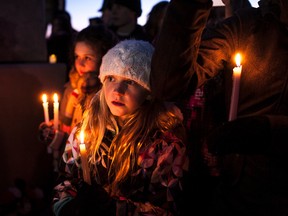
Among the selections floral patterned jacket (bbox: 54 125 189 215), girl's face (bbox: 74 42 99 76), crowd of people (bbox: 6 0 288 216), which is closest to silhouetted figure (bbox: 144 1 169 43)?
crowd of people (bbox: 6 0 288 216)

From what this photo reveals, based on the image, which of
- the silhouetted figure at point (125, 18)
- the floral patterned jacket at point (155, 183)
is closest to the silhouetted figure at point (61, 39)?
the silhouetted figure at point (125, 18)

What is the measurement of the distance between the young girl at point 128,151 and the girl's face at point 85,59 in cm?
93

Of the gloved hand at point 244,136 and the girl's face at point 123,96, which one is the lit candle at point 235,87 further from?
the girl's face at point 123,96

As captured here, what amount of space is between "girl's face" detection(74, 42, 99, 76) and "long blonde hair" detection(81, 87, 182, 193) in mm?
925

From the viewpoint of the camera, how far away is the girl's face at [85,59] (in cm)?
291

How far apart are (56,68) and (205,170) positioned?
2.29 m

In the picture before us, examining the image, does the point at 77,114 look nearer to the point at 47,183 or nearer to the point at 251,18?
the point at 47,183

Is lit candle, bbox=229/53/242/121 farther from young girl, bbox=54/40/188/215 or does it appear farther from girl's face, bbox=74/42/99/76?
girl's face, bbox=74/42/99/76

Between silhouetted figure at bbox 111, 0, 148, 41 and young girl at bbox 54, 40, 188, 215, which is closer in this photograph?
young girl at bbox 54, 40, 188, 215

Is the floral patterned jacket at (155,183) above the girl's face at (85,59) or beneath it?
beneath

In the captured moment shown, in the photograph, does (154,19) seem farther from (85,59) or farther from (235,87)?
(235,87)

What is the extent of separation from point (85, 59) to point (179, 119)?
1302 millimetres

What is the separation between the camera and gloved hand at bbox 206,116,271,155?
107 cm

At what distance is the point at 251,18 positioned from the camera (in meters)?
1.25
